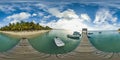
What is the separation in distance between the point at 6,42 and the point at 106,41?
1257mm

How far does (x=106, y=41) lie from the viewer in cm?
414

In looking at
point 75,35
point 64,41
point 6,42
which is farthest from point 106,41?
point 6,42

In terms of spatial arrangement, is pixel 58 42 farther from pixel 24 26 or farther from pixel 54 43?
pixel 24 26

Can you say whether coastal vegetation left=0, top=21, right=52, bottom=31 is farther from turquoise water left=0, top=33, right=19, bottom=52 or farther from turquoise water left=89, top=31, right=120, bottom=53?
turquoise water left=89, top=31, right=120, bottom=53

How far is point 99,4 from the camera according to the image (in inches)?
160

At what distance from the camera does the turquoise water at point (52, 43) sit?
409 centimetres

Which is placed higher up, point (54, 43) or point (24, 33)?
point (24, 33)

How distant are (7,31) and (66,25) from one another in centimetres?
74

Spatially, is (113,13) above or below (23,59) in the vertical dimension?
above

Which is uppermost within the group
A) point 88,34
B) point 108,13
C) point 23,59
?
point 108,13

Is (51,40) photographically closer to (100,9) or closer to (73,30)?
(73,30)

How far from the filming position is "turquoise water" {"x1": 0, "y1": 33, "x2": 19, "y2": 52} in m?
4.07

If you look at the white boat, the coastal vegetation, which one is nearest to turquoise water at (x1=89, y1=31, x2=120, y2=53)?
the white boat

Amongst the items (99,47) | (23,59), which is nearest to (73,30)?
(99,47)
